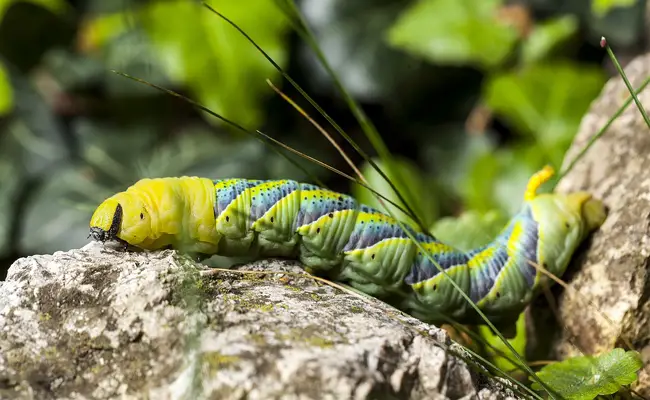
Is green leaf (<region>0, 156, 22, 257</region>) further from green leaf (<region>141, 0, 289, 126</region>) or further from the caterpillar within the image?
the caterpillar

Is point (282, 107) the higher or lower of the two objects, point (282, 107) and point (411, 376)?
the higher

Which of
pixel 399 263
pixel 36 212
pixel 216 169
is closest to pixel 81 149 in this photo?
pixel 36 212

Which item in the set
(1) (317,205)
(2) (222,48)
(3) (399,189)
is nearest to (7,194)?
(2) (222,48)

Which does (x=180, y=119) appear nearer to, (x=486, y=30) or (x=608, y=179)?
(x=486, y=30)

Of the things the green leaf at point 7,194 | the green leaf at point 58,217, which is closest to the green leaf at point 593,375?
the green leaf at point 58,217

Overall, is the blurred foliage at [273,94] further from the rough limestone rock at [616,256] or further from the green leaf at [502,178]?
the rough limestone rock at [616,256]
